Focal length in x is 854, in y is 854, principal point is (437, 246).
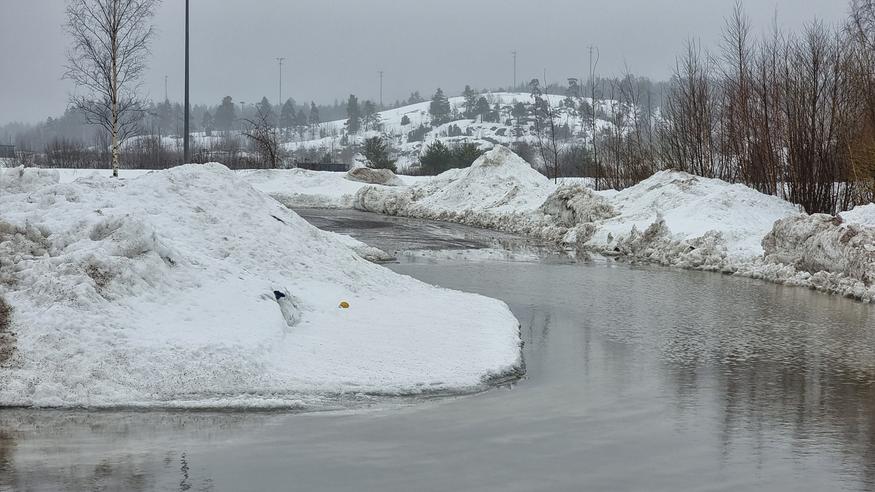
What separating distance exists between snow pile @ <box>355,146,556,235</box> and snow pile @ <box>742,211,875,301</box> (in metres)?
12.9

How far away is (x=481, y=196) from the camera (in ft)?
124

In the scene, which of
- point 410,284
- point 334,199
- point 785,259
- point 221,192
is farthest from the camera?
Answer: point 334,199

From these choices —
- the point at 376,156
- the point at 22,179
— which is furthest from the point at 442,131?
the point at 22,179

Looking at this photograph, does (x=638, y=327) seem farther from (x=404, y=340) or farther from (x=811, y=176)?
(x=811, y=176)

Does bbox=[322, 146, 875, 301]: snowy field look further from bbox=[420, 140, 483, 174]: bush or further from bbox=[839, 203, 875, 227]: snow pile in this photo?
bbox=[420, 140, 483, 174]: bush

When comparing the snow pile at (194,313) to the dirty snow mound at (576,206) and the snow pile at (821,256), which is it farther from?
the dirty snow mound at (576,206)

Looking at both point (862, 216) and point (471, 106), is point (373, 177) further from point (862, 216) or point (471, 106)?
point (471, 106)

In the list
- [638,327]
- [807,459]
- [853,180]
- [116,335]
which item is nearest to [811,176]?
[853,180]

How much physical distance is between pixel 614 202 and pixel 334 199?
21065 mm

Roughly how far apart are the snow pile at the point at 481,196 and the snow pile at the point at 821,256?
42.3ft

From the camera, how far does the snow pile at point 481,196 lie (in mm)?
33250

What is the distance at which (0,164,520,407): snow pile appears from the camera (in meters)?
7.32

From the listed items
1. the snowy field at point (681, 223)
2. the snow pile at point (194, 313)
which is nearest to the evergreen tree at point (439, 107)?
the snowy field at point (681, 223)

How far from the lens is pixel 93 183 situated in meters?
10.8
